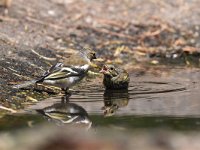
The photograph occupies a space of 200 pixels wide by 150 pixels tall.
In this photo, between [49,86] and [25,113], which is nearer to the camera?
[25,113]

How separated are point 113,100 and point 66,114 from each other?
1199 millimetres

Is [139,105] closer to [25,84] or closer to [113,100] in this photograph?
[113,100]

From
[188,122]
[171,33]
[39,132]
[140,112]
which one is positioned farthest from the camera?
[171,33]

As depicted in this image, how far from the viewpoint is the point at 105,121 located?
30.4ft

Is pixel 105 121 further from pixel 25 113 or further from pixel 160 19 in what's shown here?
pixel 160 19

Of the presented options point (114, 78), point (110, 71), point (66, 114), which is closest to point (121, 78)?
point (114, 78)

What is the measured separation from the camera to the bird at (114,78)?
1166cm

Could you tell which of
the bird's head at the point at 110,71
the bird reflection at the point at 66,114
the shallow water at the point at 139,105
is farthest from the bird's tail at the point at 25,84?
the bird's head at the point at 110,71

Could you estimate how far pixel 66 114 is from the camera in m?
9.77

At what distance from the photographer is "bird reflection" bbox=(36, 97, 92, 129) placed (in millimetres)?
9297

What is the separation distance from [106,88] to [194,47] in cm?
474

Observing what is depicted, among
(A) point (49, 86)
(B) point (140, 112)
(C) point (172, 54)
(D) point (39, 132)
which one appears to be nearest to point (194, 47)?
(C) point (172, 54)

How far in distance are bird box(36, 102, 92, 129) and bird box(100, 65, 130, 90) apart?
55.2 inches

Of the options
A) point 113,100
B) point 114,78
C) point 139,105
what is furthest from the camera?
point 114,78
